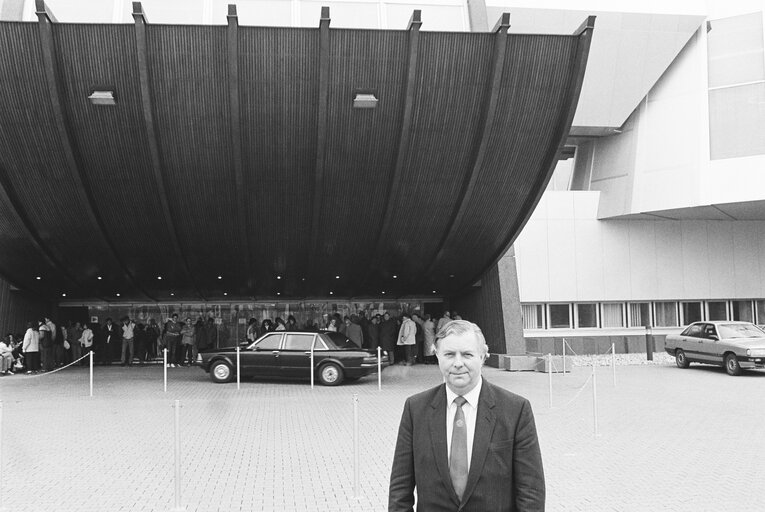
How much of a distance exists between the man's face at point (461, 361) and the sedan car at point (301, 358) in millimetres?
15165

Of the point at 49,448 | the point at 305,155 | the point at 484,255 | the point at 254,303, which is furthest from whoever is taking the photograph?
the point at 254,303

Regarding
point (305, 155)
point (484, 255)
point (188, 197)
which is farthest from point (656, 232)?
point (188, 197)

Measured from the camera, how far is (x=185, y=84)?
17.0 m

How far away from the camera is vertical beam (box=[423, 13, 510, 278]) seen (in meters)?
16.4

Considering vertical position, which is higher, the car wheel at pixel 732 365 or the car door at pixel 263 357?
the car door at pixel 263 357

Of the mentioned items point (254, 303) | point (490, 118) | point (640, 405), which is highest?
point (490, 118)

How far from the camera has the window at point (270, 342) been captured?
62.6 ft

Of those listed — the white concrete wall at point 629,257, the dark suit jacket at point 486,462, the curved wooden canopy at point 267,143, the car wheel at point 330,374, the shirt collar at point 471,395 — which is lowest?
the car wheel at point 330,374

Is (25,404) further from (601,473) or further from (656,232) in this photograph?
(656,232)

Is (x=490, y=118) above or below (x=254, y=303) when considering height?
above

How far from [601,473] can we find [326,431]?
475 centimetres

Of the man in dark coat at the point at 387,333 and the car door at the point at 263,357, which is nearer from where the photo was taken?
the car door at the point at 263,357

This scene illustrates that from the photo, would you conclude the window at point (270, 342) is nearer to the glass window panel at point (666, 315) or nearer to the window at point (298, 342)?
the window at point (298, 342)

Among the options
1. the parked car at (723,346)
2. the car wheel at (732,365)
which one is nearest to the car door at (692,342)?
the parked car at (723,346)
